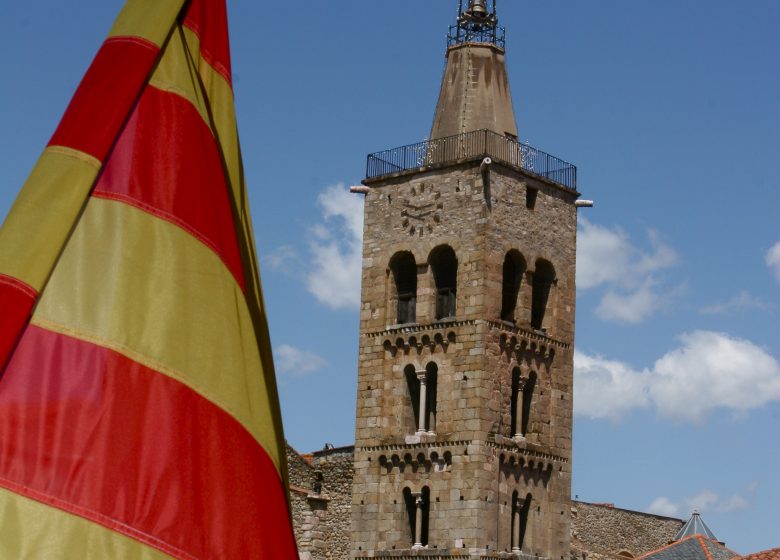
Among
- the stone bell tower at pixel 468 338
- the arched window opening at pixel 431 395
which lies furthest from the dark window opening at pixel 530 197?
the arched window opening at pixel 431 395

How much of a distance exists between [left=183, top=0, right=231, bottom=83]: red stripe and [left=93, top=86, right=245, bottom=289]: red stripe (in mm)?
245

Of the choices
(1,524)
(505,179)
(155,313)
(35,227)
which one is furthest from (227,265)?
(505,179)

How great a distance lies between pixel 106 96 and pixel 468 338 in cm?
3086

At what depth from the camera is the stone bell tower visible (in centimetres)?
3391

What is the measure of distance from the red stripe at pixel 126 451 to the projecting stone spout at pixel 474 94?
106ft

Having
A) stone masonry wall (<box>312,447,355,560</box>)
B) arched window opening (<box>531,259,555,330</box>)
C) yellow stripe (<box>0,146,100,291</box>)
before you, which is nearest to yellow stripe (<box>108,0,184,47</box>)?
yellow stripe (<box>0,146,100,291</box>)

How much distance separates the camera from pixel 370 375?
3581 centimetres

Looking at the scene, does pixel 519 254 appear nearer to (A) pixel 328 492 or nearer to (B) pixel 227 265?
(A) pixel 328 492

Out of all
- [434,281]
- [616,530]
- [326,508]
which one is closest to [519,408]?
[434,281]

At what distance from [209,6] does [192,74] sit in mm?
220

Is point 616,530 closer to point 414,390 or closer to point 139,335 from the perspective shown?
point 414,390

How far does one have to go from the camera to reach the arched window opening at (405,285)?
35.8 m

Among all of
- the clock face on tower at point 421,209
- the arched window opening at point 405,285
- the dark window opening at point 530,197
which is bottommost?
the arched window opening at point 405,285

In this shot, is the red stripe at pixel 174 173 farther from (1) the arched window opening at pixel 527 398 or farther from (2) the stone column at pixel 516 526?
(1) the arched window opening at pixel 527 398
